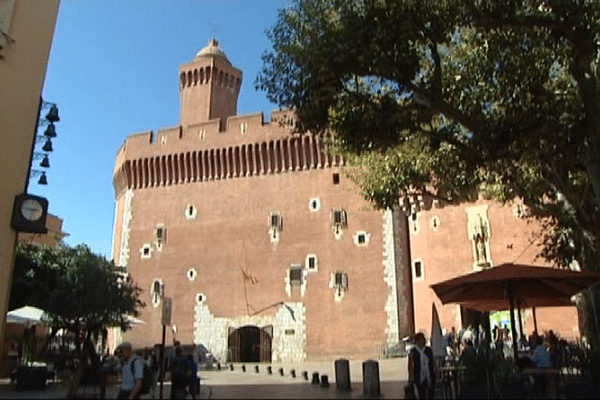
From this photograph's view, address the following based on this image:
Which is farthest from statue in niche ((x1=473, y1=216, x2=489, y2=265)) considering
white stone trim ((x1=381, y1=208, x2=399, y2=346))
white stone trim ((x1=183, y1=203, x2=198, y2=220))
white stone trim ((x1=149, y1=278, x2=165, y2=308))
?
white stone trim ((x1=149, y1=278, x2=165, y2=308))

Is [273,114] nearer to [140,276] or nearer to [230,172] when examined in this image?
[230,172]

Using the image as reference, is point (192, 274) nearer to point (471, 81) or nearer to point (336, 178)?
point (336, 178)

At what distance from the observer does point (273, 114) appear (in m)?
31.0

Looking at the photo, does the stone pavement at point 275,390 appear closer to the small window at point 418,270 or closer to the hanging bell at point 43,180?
the hanging bell at point 43,180

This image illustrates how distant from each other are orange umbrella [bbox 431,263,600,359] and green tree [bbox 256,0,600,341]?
1.61 metres

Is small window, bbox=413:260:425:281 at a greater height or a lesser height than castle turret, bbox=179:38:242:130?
lesser

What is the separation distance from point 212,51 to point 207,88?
3070 mm

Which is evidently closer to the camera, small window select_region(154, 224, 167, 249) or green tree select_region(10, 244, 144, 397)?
green tree select_region(10, 244, 144, 397)

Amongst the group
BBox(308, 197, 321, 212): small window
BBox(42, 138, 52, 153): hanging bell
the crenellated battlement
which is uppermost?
the crenellated battlement

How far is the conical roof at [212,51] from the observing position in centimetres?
3653

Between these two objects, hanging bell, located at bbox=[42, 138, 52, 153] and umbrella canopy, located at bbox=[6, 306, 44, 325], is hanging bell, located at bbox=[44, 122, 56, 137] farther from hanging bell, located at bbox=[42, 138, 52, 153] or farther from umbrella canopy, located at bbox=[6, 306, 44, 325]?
umbrella canopy, located at bbox=[6, 306, 44, 325]

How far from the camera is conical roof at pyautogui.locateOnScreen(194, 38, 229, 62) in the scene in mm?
36531

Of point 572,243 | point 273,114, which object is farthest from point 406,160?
point 273,114

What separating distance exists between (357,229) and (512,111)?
1778 centimetres
